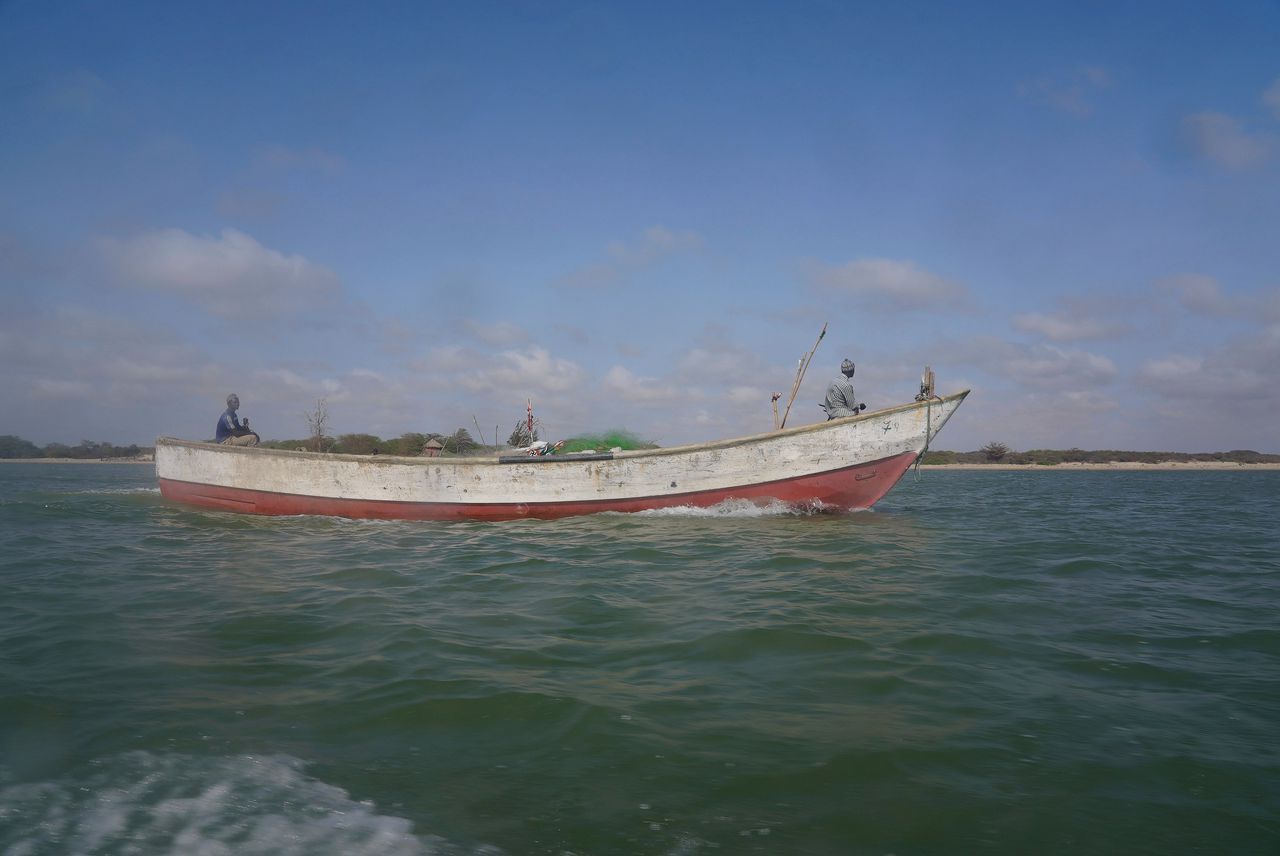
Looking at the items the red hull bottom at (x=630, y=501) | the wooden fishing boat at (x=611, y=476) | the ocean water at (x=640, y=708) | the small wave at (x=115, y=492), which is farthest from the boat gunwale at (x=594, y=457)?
the small wave at (x=115, y=492)

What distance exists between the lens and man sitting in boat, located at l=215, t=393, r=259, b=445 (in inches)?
558

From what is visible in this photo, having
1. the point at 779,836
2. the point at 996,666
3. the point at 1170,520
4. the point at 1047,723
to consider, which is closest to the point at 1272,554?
the point at 1170,520

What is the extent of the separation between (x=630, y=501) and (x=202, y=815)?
9311 millimetres

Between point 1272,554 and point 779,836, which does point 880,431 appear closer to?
point 1272,554

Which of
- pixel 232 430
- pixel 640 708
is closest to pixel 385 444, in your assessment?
pixel 232 430

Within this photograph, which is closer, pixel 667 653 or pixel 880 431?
pixel 667 653

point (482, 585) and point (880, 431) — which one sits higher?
point (880, 431)

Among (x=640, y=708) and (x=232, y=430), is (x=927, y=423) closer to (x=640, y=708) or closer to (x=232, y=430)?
(x=640, y=708)

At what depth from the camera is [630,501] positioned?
11781mm

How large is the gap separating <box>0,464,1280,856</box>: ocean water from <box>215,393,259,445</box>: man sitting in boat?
6794 millimetres

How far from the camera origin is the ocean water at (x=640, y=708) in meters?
2.52

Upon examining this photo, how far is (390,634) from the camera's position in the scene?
493 centimetres

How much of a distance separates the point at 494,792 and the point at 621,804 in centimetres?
55

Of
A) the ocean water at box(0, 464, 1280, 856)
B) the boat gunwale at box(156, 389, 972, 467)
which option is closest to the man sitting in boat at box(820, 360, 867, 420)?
the boat gunwale at box(156, 389, 972, 467)
